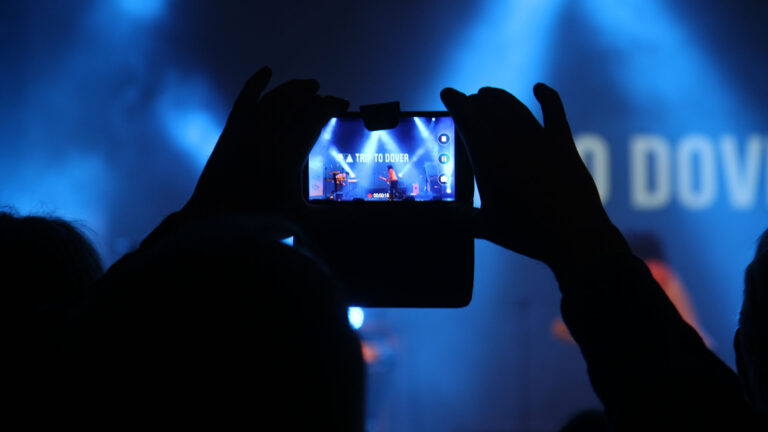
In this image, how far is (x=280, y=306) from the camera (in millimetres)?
243

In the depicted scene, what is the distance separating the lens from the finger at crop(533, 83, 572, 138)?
0.54 meters

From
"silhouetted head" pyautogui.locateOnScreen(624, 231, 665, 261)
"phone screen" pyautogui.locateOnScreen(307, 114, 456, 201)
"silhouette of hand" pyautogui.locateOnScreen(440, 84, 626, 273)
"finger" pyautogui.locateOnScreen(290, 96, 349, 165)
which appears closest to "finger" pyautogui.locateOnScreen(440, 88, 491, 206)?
"silhouette of hand" pyautogui.locateOnScreen(440, 84, 626, 273)

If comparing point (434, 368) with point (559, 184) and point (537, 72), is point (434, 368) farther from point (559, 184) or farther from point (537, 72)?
point (559, 184)

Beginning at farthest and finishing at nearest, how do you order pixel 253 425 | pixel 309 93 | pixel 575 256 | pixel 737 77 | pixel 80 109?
pixel 80 109 < pixel 737 77 < pixel 309 93 < pixel 575 256 < pixel 253 425

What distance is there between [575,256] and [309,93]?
1.11 feet

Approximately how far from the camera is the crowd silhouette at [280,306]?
0.78 feet

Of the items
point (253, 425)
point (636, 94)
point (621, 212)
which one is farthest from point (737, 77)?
point (253, 425)

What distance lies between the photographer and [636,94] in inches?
131

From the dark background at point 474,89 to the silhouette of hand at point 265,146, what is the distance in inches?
107

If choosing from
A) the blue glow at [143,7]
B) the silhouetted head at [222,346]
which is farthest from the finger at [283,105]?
the blue glow at [143,7]

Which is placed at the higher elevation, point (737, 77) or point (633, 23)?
point (633, 23)

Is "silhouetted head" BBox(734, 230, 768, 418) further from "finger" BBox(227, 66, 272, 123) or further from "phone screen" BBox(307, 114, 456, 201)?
"finger" BBox(227, 66, 272, 123)

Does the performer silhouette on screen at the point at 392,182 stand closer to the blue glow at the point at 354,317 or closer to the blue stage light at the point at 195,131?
the blue glow at the point at 354,317

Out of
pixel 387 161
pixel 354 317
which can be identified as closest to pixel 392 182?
pixel 387 161
